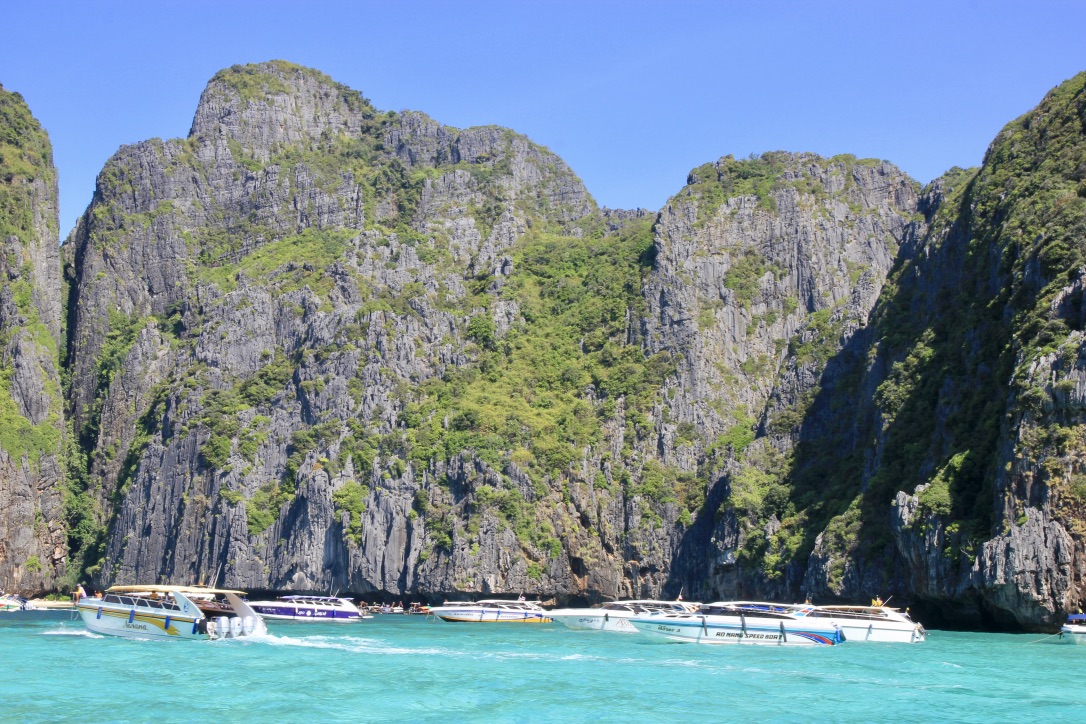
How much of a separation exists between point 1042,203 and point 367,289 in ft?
272

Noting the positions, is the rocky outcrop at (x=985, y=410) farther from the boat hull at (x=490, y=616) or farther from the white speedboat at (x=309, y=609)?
the white speedboat at (x=309, y=609)

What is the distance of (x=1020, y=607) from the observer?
223ft

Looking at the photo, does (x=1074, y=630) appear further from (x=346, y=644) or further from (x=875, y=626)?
(x=346, y=644)

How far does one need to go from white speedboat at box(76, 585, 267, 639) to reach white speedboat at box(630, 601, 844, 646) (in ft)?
81.4

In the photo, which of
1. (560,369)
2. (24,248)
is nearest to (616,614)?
(560,369)

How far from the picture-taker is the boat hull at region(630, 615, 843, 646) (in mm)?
64250

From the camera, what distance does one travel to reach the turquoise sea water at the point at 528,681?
3872 centimetres

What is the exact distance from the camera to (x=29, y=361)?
5650 inches

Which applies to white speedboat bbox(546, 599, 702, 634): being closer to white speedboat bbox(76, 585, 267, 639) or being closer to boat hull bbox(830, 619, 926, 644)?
boat hull bbox(830, 619, 926, 644)

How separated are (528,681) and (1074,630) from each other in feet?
108

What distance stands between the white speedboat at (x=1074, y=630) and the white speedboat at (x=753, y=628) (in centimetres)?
1191

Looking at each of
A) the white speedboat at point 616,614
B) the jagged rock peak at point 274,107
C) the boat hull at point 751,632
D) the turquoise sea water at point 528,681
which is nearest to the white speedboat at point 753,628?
the boat hull at point 751,632

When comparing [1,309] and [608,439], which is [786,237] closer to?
[608,439]

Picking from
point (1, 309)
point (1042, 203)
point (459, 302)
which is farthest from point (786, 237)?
point (1, 309)
